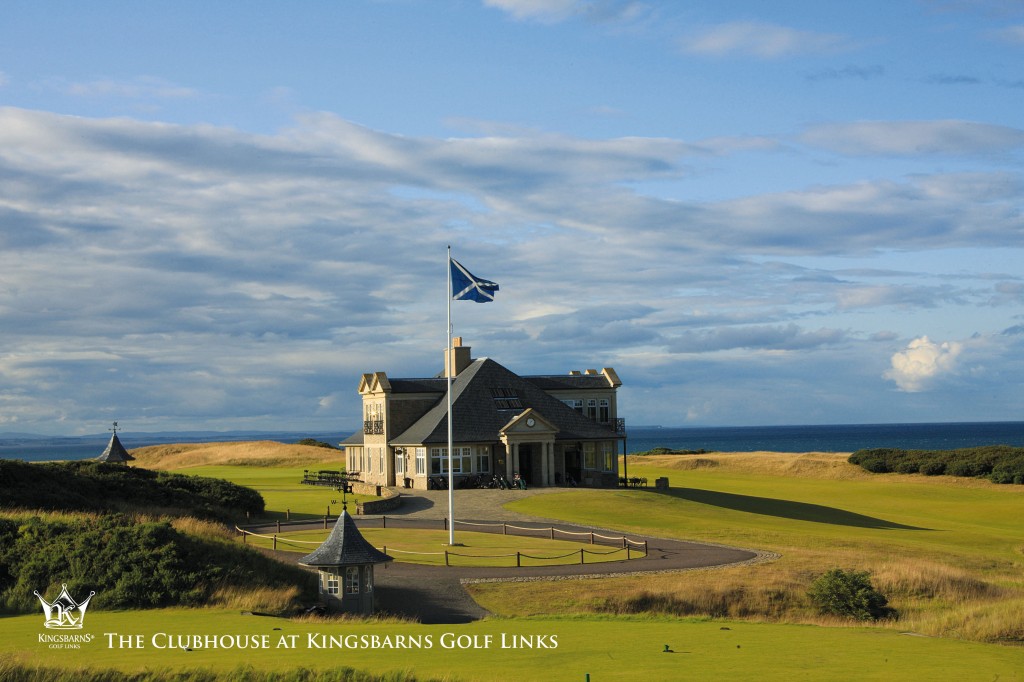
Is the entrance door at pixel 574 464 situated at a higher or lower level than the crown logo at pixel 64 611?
higher

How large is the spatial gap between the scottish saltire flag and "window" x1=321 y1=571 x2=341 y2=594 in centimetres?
1676

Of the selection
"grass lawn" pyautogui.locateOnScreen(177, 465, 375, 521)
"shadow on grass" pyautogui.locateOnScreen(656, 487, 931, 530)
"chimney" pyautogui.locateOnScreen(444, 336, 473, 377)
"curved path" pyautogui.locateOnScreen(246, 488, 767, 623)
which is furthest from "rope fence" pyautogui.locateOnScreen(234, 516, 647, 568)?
"chimney" pyautogui.locateOnScreen(444, 336, 473, 377)

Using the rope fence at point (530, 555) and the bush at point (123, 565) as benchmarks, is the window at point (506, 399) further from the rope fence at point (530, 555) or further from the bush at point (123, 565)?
the bush at point (123, 565)

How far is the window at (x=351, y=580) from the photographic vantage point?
28922 mm

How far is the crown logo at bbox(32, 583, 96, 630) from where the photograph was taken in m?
22.9

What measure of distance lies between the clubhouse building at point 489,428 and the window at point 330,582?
1362 inches

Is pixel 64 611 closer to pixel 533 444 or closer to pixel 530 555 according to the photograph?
pixel 530 555

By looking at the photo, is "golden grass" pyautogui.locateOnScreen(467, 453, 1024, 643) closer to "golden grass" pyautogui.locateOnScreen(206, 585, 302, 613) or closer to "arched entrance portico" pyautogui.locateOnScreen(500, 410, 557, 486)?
"golden grass" pyautogui.locateOnScreen(206, 585, 302, 613)

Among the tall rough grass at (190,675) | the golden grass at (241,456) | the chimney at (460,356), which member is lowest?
the tall rough grass at (190,675)

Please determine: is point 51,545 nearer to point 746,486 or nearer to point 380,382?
point 380,382

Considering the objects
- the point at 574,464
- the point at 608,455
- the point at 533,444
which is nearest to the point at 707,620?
the point at 533,444

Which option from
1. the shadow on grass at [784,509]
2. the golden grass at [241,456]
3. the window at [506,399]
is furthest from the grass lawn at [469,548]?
the golden grass at [241,456]

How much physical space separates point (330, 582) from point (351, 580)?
1.98 ft

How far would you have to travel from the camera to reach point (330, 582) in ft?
94.9
